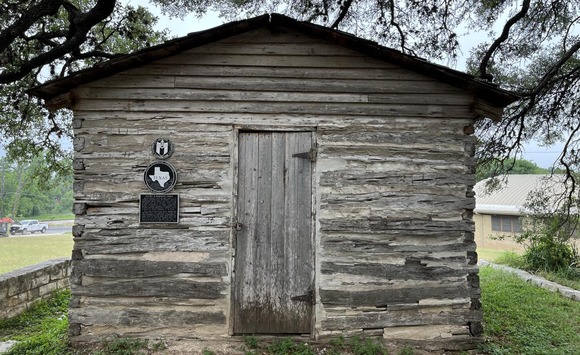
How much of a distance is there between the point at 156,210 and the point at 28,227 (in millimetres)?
29348

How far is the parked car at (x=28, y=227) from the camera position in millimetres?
25772

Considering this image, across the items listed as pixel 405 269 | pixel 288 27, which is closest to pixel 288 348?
pixel 405 269

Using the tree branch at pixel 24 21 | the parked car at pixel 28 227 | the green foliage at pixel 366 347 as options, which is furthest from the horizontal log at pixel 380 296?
the parked car at pixel 28 227

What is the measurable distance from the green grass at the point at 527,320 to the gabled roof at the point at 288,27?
309 centimetres

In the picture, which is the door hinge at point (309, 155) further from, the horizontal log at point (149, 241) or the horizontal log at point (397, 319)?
the horizontal log at point (397, 319)

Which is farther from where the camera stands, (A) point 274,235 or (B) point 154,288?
(A) point 274,235

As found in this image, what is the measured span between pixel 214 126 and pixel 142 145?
901 millimetres

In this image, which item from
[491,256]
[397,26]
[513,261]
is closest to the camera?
[397,26]

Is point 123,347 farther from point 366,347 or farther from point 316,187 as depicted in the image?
point 316,187

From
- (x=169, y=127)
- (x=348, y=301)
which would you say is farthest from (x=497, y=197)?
(x=169, y=127)

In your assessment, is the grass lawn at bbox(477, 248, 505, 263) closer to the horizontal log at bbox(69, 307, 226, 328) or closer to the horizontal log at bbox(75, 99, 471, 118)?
the horizontal log at bbox(75, 99, 471, 118)

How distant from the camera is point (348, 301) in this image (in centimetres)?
432

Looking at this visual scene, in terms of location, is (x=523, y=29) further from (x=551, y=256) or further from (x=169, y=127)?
(x=169, y=127)

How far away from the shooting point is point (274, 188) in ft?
14.5
